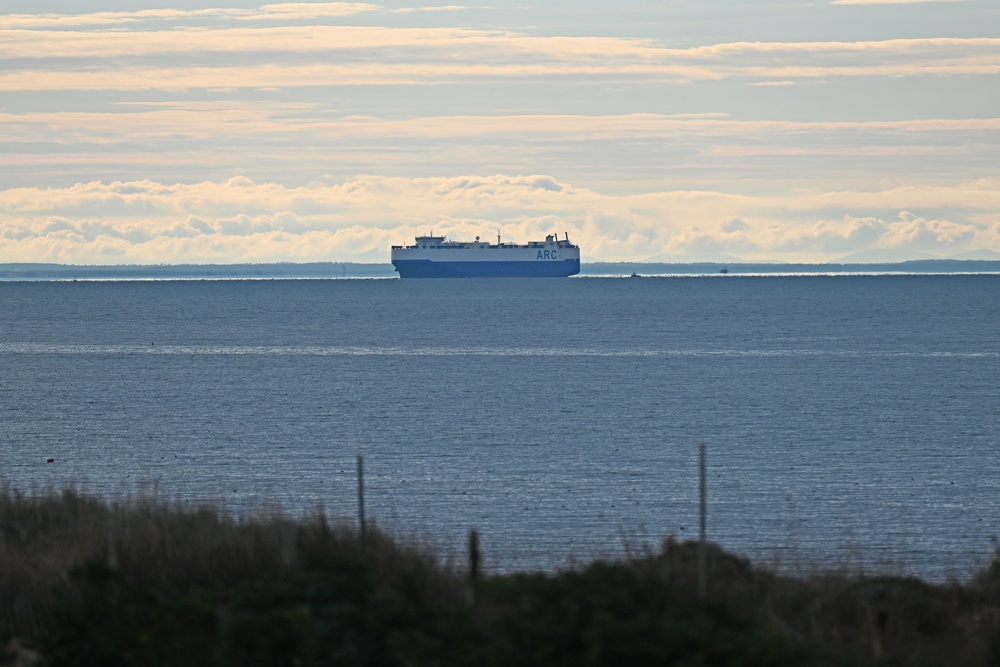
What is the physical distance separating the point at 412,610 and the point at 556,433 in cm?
3172

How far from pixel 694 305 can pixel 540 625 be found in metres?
158

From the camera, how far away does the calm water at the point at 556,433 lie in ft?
82.0

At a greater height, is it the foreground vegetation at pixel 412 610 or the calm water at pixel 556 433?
the foreground vegetation at pixel 412 610

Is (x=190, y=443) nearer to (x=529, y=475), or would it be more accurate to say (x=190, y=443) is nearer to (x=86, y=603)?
(x=529, y=475)

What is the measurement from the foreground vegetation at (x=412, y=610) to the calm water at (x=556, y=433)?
110 inches

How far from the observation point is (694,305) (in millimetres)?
164125

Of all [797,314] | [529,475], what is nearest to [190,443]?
[529,475]

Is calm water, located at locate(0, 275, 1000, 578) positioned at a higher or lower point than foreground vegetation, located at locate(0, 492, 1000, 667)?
lower

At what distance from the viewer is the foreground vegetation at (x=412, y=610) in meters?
8.37

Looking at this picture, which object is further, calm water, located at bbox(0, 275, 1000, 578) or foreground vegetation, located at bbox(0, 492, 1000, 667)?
calm water, located at bbox(0, 275, 1000, 578)

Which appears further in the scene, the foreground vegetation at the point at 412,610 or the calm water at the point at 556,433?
the calm water at the point at 556,433

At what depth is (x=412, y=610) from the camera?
30.8ft

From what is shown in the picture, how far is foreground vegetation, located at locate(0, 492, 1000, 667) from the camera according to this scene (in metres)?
8.37

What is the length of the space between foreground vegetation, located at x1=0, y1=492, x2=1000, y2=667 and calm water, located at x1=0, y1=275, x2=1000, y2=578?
2803 mm
